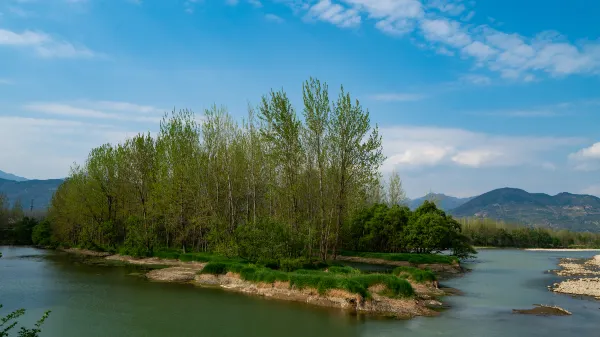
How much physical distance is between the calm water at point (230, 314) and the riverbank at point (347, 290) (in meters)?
1.33

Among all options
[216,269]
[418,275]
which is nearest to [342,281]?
[418,275]

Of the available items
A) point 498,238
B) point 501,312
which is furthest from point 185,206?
point 498,238

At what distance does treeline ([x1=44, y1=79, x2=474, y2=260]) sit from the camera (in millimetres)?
38188

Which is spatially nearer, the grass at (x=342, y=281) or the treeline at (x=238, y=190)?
the grass at (x=342, y=281)

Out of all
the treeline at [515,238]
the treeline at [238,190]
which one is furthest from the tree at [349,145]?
the treeline at [515,238]

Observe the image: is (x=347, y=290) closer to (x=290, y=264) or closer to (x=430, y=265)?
(x=290, y=264)

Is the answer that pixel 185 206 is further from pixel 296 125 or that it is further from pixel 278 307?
pixel 278 307

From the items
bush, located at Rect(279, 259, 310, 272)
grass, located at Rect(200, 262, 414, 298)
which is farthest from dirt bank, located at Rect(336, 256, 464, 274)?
bush, located at Rect(279, 259, 310, 272)

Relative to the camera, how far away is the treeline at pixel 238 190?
3819 cm

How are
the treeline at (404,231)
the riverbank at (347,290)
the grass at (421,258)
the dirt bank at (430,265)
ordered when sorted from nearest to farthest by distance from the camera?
the riverbank at (347,290)
the dirt bank at (430,265)
the grass at (421,258)
the treeline at (404,231)

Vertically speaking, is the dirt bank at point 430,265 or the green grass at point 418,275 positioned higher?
the green grass at point 418,275

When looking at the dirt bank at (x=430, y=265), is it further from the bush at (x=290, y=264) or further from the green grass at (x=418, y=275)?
the bush at (x=290, y=264)

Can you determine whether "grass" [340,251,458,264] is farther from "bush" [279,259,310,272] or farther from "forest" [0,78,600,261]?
"bush" [279,259,310,272]

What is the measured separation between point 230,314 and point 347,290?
6.88 metres
